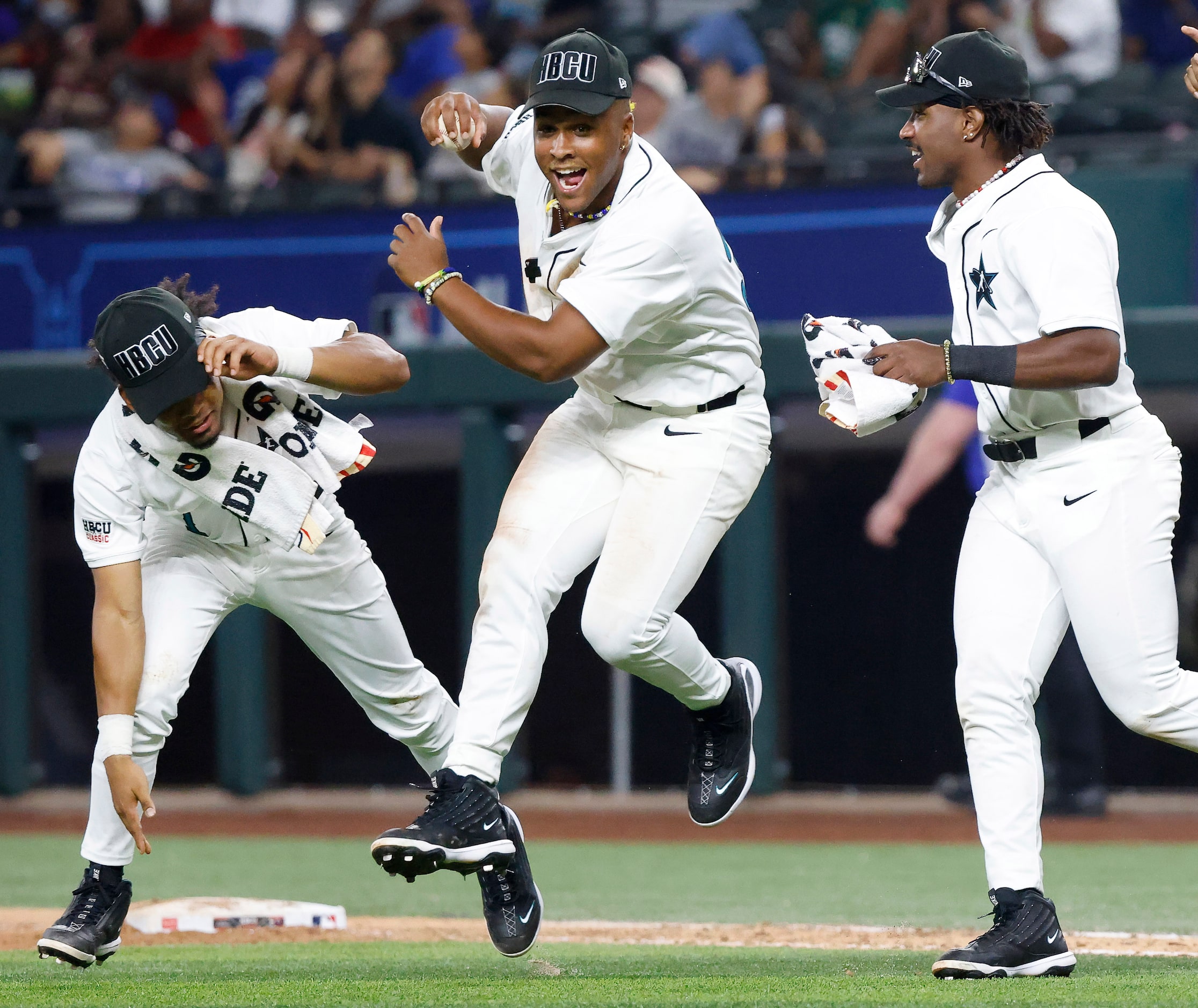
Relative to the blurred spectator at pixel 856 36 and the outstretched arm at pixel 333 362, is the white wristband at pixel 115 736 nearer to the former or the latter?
the outstretched arm at pixel 333 362

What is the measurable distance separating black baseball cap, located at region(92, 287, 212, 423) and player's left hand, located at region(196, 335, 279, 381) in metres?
0.14

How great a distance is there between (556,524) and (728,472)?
45 cm

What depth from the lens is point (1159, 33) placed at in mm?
9344

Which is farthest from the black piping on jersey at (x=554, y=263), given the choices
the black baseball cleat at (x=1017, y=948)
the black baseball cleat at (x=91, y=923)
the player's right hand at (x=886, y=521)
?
the player's right hand at (x=886, y=521)

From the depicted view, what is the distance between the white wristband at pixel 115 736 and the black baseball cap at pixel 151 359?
73cm

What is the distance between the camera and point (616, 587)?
4141mm

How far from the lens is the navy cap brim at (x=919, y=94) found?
4012 mm

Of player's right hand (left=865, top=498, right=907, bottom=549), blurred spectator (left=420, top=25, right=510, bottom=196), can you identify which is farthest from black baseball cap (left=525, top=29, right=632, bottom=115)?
blurred spectator (left=420, top=25, right=510, bottom=196)

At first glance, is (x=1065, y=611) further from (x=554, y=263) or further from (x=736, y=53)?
(x=736, y=53)

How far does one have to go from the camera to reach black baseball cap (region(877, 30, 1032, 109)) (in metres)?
3.99

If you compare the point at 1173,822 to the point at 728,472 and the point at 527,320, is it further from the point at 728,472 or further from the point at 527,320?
the point at 527,320

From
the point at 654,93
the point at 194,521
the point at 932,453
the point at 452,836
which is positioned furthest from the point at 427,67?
the point at 452,836

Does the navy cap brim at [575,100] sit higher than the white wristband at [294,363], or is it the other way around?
the navy cap brim at [575,100]

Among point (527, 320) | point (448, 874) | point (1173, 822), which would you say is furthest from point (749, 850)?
point (527, 320)
